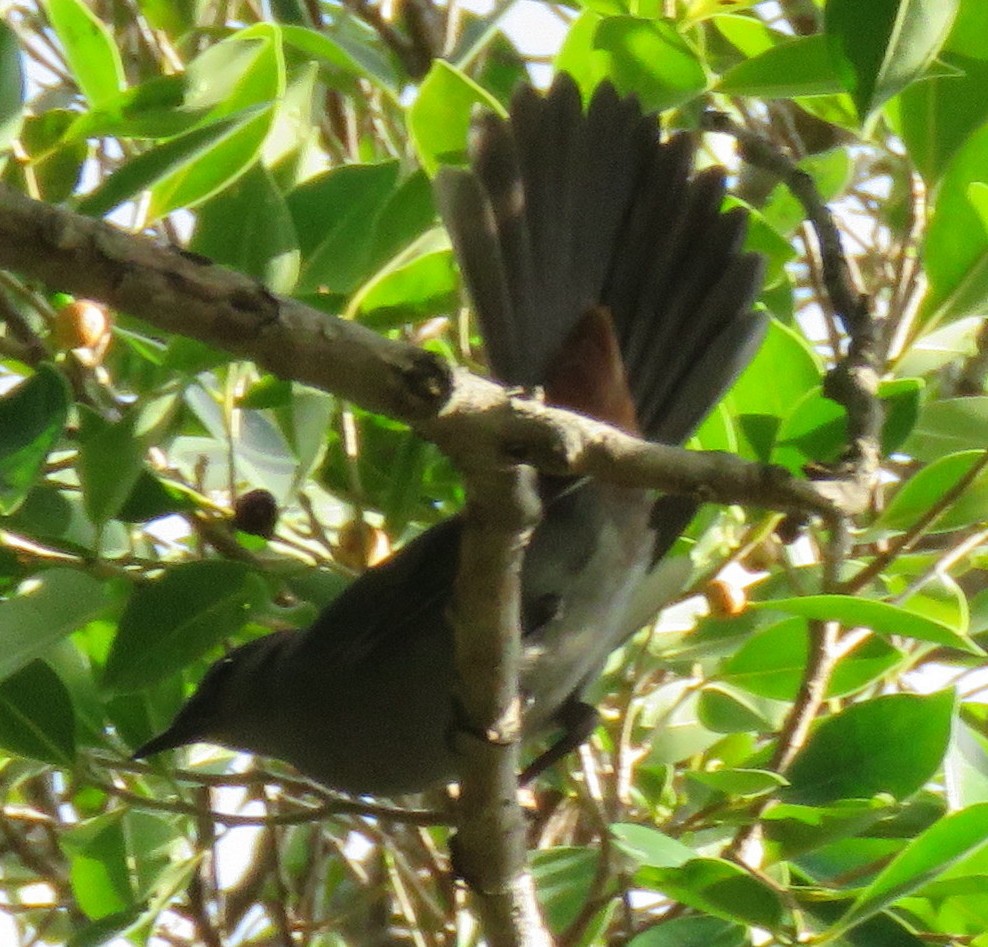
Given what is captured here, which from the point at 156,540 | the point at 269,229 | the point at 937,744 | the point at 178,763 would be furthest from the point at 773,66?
the point at 178,763

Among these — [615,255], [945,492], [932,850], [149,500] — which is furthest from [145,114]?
[932,850]

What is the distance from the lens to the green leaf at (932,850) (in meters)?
1.45

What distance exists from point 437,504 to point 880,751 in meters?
0.98

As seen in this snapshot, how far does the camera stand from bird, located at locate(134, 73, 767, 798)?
2135mm

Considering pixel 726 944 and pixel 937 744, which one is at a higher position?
pixel 937 744

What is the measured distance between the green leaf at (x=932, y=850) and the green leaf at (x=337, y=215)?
42.8 inches

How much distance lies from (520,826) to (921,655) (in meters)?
0.76

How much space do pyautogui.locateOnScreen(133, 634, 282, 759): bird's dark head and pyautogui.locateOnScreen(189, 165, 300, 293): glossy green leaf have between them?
2.79ft

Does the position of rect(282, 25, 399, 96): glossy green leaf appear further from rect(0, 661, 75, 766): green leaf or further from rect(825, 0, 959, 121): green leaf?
rect(0, 661, 75, 766): green leaf

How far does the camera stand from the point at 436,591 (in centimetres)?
221

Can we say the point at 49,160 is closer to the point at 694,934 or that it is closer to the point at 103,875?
the point at 103,875

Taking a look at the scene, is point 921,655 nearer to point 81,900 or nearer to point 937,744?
point 937,744

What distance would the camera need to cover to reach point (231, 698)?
8.00 ft

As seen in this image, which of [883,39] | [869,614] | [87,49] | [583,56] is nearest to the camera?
Result: [883,39]
